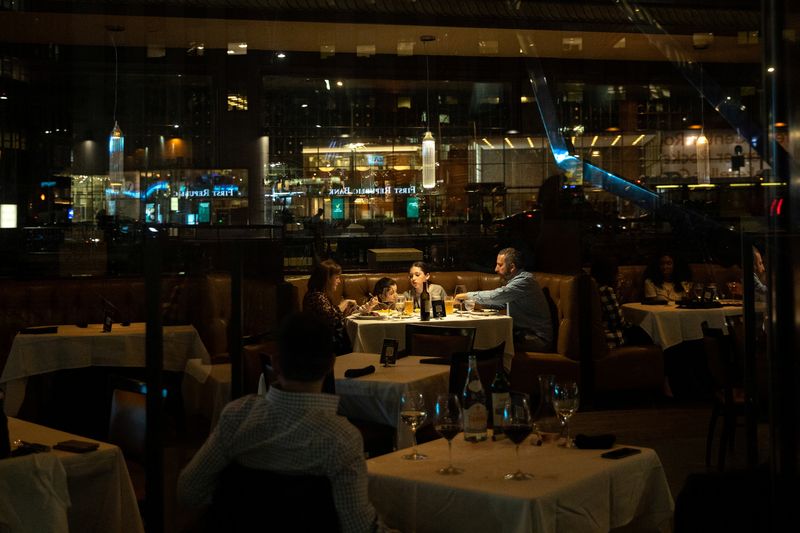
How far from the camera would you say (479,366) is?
4.16 meters

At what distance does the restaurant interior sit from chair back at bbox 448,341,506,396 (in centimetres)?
4

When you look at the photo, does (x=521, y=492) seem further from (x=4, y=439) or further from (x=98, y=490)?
(x=4, y=439)

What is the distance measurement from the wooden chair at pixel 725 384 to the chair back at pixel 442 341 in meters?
1.39

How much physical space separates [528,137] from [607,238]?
8.67 feet

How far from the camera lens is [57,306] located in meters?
7.58

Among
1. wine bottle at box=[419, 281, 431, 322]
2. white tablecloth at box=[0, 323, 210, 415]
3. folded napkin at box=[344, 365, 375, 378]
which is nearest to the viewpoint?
folded napkin at box=[344, 365, 375, 378]

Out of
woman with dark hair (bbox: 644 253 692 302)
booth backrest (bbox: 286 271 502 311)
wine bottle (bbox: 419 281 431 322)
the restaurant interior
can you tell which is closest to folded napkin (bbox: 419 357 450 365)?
the restaurant interior

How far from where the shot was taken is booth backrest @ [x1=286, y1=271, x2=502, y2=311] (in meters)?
8.94

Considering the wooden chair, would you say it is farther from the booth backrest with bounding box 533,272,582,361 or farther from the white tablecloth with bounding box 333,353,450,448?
the booth backrest with bounding box 533,272,582,361

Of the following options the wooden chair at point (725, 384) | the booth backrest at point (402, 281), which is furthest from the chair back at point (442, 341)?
the booth backrest at point (402, 281)

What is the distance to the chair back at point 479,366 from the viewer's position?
12.8 feet

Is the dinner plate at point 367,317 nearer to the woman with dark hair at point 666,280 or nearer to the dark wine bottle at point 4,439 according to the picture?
the woman with dark hair at point 666,280

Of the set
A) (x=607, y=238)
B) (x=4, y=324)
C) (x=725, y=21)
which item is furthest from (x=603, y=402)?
(x=4, y=324)

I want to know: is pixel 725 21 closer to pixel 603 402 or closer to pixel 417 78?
pixel 603 402
